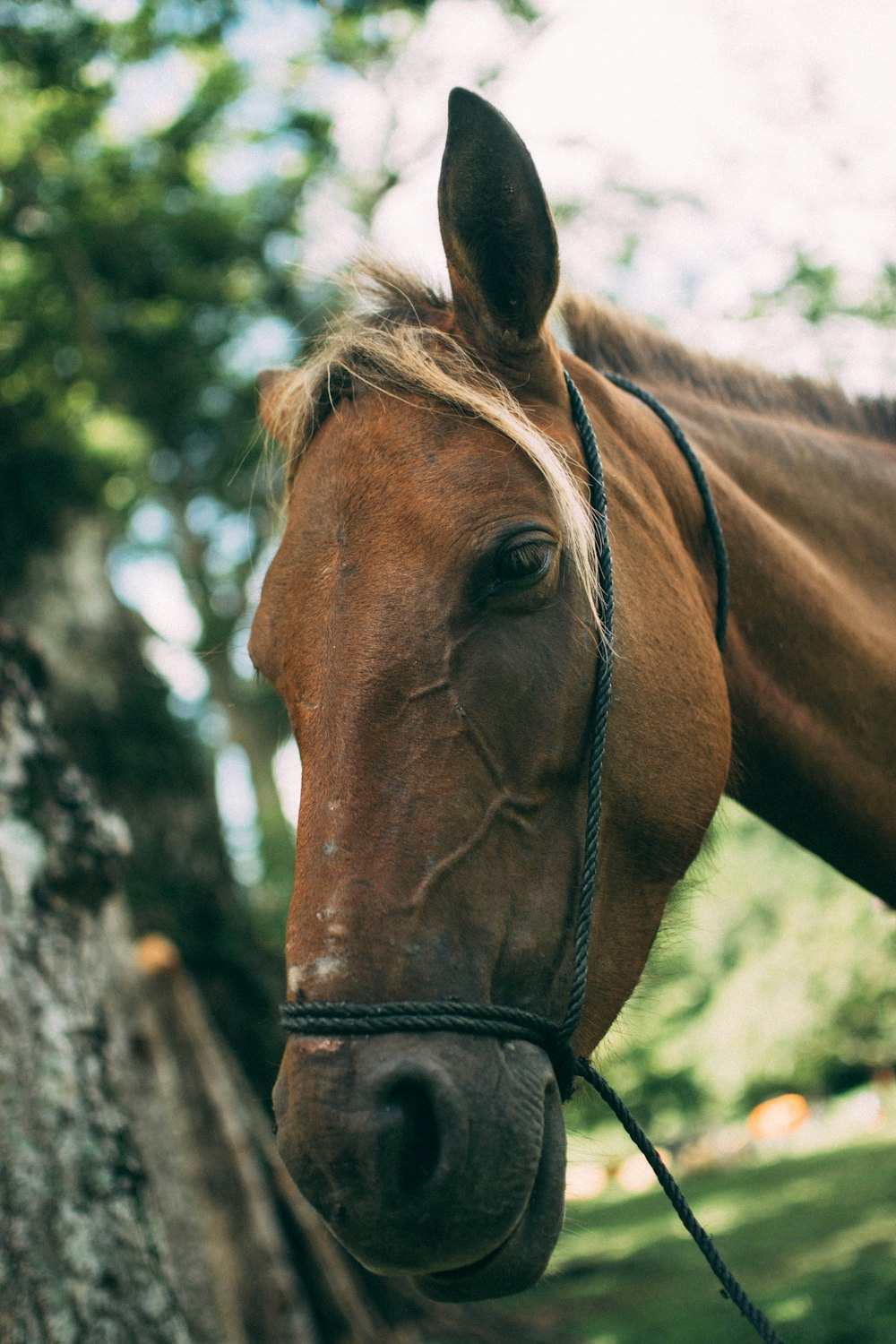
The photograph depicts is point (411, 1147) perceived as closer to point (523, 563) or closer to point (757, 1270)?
point (523, 563)

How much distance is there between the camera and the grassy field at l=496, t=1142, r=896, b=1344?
5414 mm

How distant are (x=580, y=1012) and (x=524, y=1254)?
364 millimetres

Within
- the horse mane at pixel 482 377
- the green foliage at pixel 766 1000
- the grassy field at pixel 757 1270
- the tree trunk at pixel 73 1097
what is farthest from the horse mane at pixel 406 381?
the green foliage at pixel 766 1000

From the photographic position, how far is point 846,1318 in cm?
511

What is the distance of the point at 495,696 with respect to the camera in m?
1.70

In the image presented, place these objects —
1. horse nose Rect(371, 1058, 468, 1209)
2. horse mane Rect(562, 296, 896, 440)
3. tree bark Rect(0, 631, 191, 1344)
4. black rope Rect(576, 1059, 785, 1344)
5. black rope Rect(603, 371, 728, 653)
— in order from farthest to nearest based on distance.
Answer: horse mane Rect(562, 296, 896, 440) < tree bark Rect(0, 631, 191, 1344) < black rope Rect(603, 371, 728, 653) < black rope Rect(576, 1059, 785, 1344) < horse nose Rect(371, 1058, 468, 1209)

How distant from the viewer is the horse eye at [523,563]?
1.76m

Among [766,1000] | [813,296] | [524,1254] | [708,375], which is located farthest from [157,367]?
[766,1000]

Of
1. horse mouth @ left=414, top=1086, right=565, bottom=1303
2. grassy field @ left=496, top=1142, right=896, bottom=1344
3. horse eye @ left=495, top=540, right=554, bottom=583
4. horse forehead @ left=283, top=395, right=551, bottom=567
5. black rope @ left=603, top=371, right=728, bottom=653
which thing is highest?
horse forehead @ left=283, top=395, right=551, bottom=567

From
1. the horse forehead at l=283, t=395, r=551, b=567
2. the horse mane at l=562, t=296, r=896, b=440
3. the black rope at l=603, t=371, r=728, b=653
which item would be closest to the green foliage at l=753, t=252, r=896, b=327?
the horse mane at l=562, t=296, r=896, b=440

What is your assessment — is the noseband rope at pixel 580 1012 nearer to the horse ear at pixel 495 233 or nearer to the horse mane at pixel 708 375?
the horse ear at pixel 495 233

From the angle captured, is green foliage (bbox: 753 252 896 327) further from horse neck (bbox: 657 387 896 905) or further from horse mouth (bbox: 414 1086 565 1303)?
horse mouth (bbox: 414 1086 565 1303)

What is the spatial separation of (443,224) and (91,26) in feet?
17.1

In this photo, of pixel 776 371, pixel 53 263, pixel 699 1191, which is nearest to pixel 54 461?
pixel 53 263
